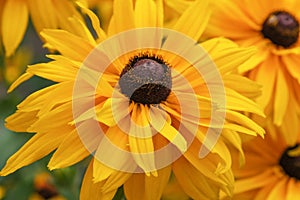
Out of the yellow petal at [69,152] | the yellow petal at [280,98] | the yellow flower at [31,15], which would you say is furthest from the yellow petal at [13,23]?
the yellow petal at [280,98]

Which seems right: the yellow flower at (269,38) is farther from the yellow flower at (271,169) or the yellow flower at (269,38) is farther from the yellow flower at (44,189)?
the yellow flower at (44,189)

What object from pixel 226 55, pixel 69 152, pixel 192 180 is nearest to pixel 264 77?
pixel 226 55

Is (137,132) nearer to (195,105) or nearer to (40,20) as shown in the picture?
(195,105)

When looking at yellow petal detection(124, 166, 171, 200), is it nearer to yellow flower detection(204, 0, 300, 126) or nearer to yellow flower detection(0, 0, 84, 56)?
yellow flower detection(204, 0, 300, 126)

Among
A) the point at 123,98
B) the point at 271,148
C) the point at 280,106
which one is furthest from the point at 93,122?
the point at 271,148

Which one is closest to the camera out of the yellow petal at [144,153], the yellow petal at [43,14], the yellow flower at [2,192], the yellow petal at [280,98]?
the yellow petal at [144,153]

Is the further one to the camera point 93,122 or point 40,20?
point 40,20

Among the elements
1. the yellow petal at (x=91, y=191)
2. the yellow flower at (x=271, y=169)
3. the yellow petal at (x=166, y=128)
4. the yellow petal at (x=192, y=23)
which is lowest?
the yellow flower at (x=271, y=169)
